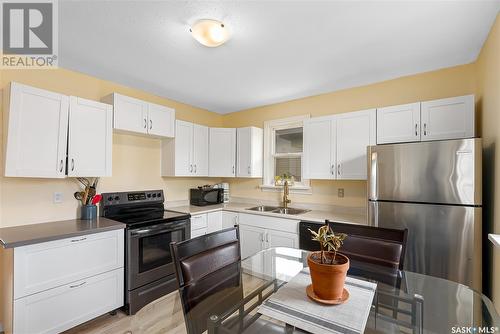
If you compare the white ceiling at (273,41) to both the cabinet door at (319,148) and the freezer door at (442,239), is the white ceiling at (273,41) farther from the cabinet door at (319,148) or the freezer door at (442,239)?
the freezer door at (442,239)

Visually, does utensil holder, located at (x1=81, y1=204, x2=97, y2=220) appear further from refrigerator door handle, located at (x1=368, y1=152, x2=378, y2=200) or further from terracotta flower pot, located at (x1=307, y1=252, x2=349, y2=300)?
refrigerator door handle, located at (x1=368, y1=152, x2=378, y2=200)

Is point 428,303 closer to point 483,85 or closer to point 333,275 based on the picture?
point 333,275

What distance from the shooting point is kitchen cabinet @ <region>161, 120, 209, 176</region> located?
125 inches

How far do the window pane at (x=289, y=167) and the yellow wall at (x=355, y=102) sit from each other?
0.32 metres

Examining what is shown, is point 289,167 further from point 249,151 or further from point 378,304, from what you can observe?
point 378,304

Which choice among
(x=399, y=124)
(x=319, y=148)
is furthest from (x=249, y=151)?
(x=399, y=124)

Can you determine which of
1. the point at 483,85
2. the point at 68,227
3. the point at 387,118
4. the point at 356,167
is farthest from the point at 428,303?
the point at 68,227

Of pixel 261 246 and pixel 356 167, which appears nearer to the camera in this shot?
pixel 356 167

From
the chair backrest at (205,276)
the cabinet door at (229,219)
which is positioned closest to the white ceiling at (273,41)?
the chair backrest at (205,276)

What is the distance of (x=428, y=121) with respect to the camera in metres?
2.16

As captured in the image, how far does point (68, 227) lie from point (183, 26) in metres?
2.00

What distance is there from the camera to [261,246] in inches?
116

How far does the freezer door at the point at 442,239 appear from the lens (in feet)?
5.46

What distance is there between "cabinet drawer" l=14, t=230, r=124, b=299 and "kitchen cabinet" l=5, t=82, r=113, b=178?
0.65m
